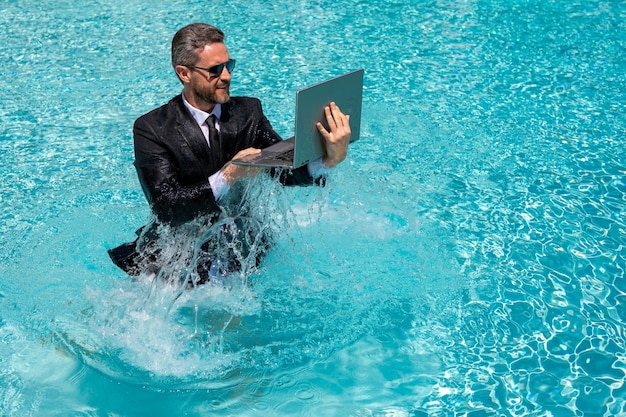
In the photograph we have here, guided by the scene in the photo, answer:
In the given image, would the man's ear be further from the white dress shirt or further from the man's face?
the white dress shirt

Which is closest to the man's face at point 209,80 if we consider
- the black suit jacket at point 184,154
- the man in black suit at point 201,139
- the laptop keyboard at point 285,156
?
the man in black suit at point 201,139

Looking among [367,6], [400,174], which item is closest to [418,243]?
[400,174]

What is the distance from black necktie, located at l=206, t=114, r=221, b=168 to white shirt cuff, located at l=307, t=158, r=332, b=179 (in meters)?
0.46

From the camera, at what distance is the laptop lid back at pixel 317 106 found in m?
2.73

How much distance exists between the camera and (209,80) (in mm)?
3125

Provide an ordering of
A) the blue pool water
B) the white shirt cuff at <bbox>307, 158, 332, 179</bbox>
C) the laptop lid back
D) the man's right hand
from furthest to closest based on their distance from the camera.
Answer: the blue pool water, the white shirt cuff at <bbox>307, 158, 332, 179</bbox>, the man's right hand, the laptop lid back

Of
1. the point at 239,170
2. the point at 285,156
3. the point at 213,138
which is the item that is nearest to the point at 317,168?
the point at 285,156

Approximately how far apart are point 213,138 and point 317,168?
51 centimetres

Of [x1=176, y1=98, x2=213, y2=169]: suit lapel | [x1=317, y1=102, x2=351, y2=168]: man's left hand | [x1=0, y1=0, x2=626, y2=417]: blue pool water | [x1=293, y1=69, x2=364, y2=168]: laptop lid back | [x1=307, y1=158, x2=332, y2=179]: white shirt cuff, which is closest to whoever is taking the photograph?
[x1=293, y1=69, x2=364, y2=168]: laptop lid back

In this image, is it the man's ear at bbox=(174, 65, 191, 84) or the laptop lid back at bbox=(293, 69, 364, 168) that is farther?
the man's ear at bbox=(174, 65, 191, 84)

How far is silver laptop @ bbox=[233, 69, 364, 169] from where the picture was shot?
2.75 meters

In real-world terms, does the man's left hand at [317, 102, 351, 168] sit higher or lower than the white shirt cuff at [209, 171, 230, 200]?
higher

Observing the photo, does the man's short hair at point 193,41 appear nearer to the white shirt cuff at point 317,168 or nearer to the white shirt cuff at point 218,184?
the white shirt cuff at point 218,184

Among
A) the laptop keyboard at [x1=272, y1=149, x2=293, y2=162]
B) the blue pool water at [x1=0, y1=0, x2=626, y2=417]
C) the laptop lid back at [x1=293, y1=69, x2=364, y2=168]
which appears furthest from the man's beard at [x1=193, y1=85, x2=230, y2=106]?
the blue pool water at [x1=0, y1=0, x2=626, y2=417]
